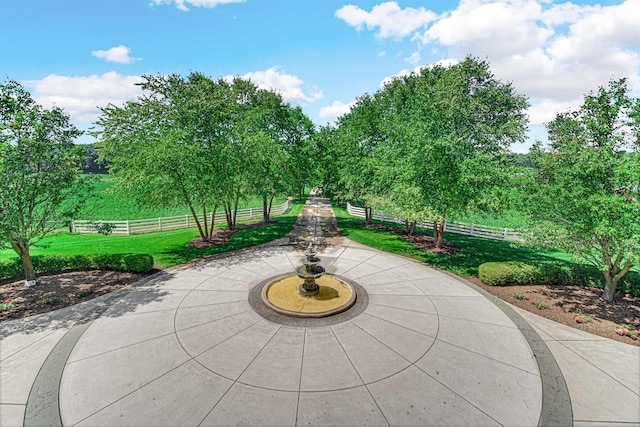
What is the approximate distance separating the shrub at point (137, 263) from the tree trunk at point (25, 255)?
286 cm

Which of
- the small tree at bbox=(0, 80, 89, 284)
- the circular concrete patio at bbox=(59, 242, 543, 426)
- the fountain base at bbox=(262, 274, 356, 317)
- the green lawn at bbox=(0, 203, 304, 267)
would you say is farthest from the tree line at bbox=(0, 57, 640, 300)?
the fountain base at bbox=(262, 274, 356, 317)

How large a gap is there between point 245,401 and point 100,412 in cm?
268

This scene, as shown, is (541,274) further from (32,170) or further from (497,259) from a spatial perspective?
(32,170)

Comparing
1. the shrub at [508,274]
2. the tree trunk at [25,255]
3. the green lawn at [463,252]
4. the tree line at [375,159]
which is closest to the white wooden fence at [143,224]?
the tree line at [375,159]

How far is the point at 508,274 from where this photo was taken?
10.8 meters

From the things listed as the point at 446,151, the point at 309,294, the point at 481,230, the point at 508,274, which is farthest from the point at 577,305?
the point at 481,230

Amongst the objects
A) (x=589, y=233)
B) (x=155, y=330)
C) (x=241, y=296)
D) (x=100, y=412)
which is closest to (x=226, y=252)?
(x=241, y=296)

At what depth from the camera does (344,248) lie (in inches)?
638

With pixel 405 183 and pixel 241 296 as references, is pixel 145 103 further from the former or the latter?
pixel 405 183

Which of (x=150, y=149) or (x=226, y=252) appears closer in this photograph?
(x=150, y=149)

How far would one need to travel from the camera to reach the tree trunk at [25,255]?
986 cm

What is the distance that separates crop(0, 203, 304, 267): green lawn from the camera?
46.2ft

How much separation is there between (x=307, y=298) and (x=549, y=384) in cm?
658

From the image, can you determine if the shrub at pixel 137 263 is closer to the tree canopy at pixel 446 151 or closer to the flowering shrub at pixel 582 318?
the tree canopy at pixel 446 151
